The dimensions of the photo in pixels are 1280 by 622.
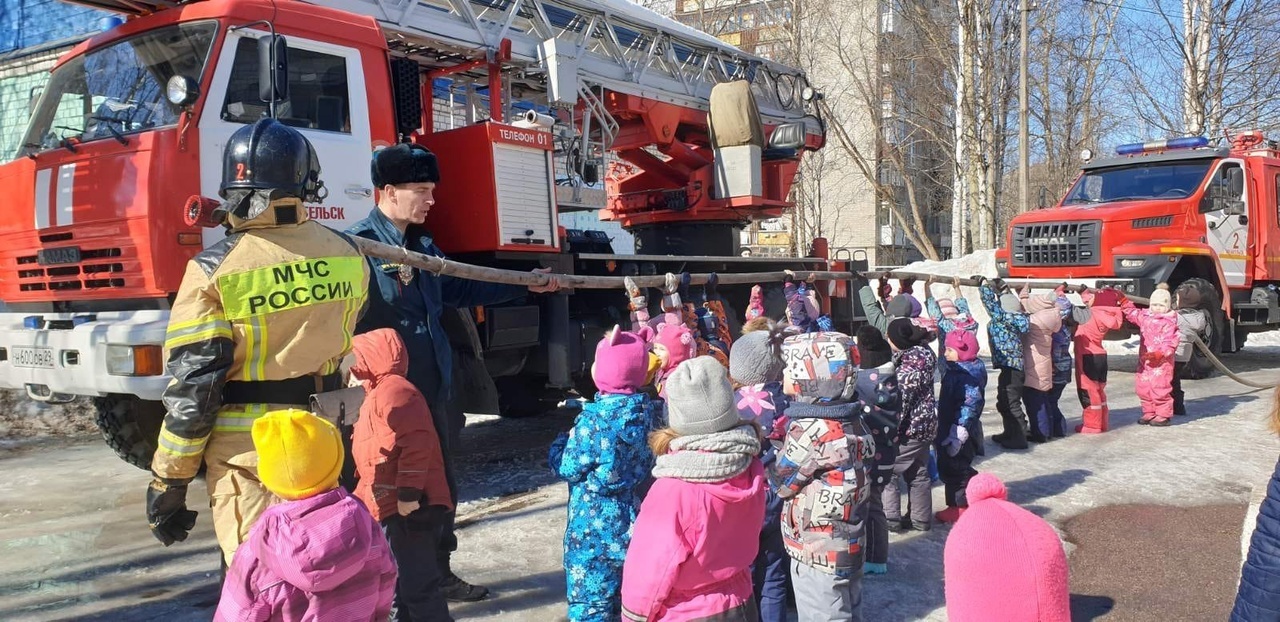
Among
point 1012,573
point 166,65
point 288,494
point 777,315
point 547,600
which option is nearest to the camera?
point 1012,573

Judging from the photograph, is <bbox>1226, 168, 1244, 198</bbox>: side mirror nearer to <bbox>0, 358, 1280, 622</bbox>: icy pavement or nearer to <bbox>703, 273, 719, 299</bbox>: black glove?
<bbox>0, 358, 1280, 622</bbox>: icy pavement

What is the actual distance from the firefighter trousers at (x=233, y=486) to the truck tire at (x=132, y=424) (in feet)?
10.7

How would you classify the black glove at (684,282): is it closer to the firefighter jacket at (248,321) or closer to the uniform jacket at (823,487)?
the uniform jacket at (823,487)

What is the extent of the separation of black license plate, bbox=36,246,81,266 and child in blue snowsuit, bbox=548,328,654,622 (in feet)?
10.3

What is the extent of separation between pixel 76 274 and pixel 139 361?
0.85 m

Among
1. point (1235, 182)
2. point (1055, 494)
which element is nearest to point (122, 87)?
point (1055, 494)

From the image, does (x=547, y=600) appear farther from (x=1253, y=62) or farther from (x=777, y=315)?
(x=1253, y=62)

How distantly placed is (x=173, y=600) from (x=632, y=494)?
2377mm

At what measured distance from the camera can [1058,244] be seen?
462 inches

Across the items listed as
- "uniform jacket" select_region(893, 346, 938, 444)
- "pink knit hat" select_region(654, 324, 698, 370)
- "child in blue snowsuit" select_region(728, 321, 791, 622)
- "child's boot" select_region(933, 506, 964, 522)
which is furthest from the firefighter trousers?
"child's boot" select_region(933, 506, 964, 522)

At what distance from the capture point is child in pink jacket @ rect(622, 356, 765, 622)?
8.69 feet

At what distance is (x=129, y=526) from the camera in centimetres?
540

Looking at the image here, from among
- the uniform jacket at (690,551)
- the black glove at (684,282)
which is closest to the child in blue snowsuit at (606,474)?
the uniform jacket at (690,551)

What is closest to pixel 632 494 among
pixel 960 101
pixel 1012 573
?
pixel 1012 573
